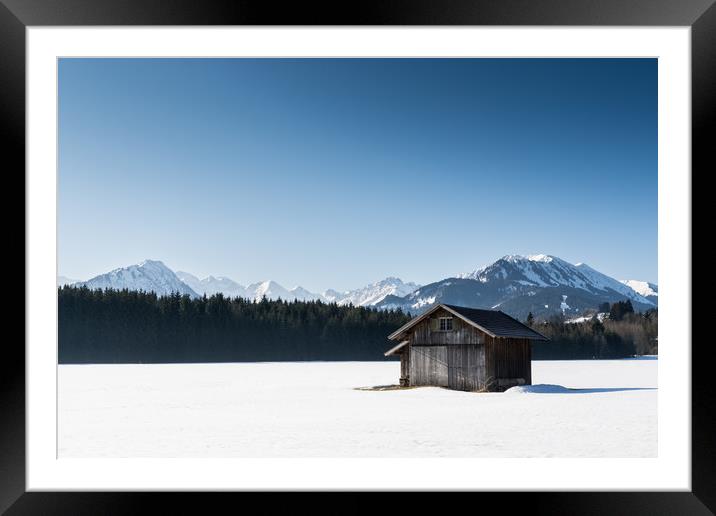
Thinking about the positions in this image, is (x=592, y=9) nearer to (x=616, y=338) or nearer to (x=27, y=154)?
(x=27, y=154)

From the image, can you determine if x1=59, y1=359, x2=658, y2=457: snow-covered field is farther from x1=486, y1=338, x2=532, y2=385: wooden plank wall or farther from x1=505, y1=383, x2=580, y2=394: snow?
x1=486, y1=338, x2=532, y2=385: wooden plank wall

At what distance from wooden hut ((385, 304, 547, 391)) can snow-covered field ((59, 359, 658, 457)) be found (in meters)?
0.54

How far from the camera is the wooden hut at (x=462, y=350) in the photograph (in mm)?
19734

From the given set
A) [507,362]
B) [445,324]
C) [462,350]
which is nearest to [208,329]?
[445,324]

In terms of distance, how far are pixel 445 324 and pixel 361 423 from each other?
6.99 m

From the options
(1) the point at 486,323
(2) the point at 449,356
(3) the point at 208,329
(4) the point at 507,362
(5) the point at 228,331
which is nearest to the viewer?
(1) the point at 486,323

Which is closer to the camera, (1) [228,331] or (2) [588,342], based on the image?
(1) [228,331]

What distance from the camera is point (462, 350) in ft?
65.7

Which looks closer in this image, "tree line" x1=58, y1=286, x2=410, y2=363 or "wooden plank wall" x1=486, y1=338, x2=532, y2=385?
"wooden plank wall" x1=486, y1=338, x2=532, y2=385

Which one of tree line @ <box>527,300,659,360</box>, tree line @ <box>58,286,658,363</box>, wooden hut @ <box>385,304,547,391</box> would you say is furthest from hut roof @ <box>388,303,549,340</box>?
tree line @ <box>58,286,658,363</box>

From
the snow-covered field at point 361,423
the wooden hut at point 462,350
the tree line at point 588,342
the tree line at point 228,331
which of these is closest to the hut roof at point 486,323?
the wooden hut at point 462,350

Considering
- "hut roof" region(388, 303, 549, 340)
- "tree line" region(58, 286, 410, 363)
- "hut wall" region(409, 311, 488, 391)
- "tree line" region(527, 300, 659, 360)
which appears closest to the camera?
"hut roof" region(388, 303, 549, 340)

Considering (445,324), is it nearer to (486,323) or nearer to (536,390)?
(486,323)

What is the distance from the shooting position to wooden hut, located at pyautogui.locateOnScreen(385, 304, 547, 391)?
1973cm
